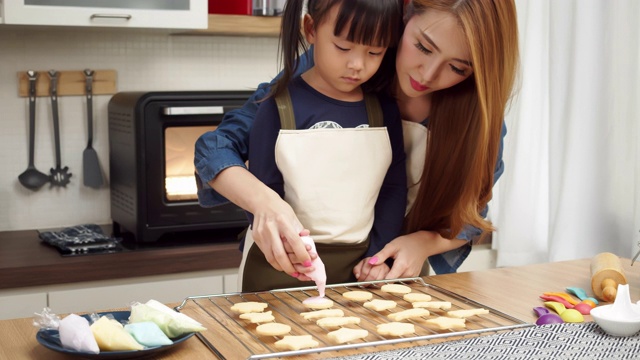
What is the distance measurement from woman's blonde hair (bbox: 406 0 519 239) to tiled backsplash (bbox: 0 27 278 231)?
4.74 feet

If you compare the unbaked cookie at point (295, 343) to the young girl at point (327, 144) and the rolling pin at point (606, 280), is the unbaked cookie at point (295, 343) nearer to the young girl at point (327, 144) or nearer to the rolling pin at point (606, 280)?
the young girl at point (327, 144)

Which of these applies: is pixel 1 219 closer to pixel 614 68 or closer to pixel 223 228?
pixel 223 228

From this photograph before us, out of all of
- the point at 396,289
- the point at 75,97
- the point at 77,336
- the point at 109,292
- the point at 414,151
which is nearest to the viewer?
the point at 77,336

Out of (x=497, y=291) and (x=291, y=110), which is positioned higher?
(x=291, y=110)

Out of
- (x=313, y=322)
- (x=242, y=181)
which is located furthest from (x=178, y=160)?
(x=313, y=322)

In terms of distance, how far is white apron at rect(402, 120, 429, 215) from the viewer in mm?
1532

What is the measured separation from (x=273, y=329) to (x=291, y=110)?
476 millimetres

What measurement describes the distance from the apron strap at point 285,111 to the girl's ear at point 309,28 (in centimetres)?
10

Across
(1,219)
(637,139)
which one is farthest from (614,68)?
(1,219)

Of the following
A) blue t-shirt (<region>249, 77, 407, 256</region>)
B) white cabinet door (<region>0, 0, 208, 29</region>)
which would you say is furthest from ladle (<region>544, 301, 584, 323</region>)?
white cabinet door (<region>0, 0, 208, 29</region>)

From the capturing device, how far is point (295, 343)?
1.01 m

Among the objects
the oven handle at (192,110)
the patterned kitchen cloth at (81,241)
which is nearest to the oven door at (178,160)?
the oven handle at (192,110)

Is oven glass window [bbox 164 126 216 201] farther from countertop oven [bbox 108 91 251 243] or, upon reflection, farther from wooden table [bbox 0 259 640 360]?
wooden table [bbox 0 259 640 360]

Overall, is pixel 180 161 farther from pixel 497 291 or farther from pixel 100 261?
pixel 497 291
